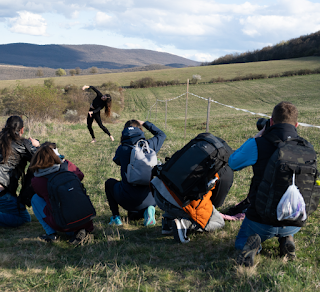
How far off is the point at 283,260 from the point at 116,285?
1.64 meters

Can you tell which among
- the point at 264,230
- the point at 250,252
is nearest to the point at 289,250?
the point at 264,230

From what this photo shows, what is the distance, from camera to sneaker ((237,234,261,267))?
253 centimetres

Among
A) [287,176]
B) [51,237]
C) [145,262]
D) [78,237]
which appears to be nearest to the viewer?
[287,176]

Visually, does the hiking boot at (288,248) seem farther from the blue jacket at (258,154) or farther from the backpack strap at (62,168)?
the backpack strap at (62,168)

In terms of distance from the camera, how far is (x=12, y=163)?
13.2 feet

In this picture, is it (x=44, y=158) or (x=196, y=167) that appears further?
(x=44, y=158)

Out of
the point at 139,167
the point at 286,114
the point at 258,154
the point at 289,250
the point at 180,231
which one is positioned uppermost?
the point at 286,114

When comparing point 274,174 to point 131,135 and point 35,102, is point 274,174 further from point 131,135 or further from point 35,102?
point 35,102

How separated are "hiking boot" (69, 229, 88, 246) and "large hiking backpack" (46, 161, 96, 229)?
13 cm

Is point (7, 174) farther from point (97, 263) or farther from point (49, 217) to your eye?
point (97, 263)

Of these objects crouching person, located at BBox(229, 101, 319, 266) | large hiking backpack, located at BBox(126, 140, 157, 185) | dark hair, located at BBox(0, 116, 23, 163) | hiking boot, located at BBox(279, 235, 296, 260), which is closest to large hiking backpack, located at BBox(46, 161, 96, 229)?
large hiking backpack, located at BBox(126, 140, 157, 185)

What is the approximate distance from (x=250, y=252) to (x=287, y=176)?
801 millimetres

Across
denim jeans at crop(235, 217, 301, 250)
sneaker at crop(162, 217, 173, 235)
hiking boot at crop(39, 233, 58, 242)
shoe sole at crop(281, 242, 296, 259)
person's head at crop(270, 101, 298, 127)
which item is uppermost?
person's head at crop(270, 101, 298, 127)

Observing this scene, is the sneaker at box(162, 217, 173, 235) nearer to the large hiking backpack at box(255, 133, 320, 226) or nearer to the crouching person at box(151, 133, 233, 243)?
the crouching person at box(151, 133, 233, 243)
